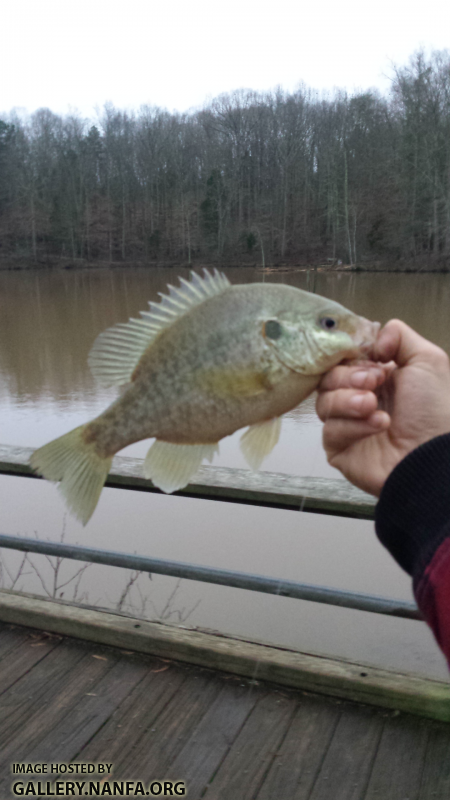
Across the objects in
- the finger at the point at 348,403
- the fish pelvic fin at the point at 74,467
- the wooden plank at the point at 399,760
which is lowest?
the wooden plank at the point at 399,760

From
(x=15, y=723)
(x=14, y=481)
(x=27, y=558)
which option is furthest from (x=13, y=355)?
(x=15, y=723)

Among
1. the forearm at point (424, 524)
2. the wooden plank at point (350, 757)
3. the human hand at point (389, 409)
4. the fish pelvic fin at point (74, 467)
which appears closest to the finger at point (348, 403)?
the human hand at point (389, 409)

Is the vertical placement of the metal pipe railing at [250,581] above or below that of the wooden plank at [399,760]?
above

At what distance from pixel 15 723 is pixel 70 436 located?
4.09 feet

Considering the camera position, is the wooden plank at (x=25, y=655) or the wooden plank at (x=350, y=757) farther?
the wooden plank at (x=25, y=655)

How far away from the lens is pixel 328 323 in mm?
610

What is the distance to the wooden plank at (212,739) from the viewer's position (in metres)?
1.38

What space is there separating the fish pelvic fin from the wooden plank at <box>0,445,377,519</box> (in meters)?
0.98

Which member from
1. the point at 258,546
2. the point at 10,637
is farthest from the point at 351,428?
the point at 258,546

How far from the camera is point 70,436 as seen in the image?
652 mm

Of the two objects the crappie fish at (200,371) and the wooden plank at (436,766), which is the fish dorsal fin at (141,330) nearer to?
the crappie fish at (200,371)

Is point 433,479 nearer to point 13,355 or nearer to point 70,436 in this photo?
point 70,436

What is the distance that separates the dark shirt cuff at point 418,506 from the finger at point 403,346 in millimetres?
121

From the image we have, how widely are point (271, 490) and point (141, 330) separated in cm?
106
